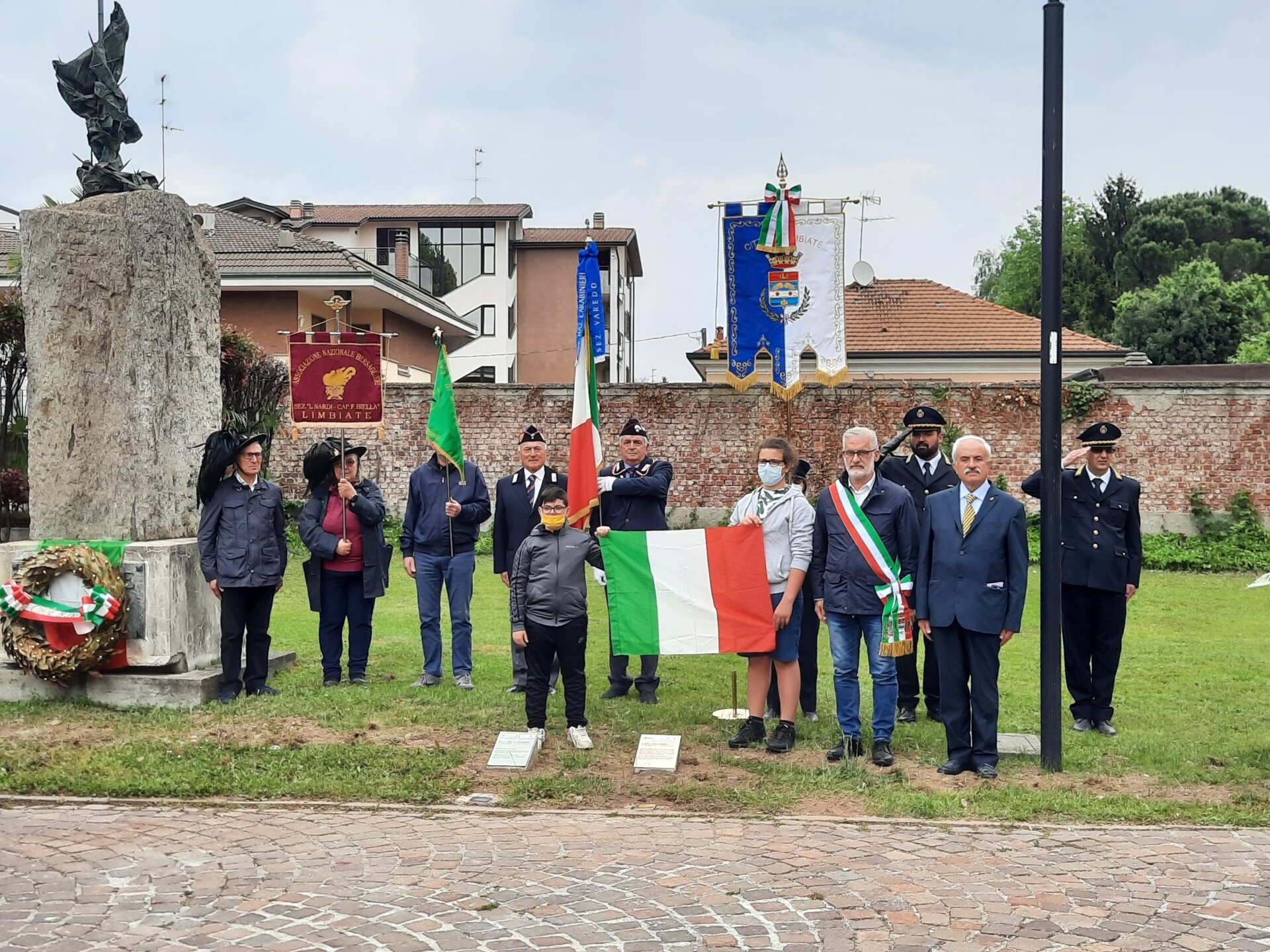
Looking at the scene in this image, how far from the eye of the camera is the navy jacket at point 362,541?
389 inches

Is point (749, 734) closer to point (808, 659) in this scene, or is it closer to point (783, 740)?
point (783, 740)

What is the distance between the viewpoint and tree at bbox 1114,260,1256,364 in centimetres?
4994

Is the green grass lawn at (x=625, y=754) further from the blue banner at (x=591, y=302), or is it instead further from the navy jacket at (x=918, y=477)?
the blue banner at (x=591, y=302)

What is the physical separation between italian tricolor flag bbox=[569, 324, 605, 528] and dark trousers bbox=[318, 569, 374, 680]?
7.03 feet

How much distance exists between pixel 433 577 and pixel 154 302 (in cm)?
298

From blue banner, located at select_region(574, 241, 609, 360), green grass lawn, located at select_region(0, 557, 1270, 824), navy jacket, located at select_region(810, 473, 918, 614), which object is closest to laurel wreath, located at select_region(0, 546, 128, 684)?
green grass lawn, located at select_region(0, 557, 1270, 824)

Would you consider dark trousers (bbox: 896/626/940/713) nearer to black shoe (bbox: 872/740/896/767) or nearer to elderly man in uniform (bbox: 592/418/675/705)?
black shoe (bbox: 872/740/896/767)

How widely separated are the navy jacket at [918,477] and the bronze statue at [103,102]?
20.4 feet

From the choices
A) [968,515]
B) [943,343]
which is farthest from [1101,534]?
[943,343]

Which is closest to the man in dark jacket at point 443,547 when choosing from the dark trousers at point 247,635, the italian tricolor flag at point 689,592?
the dark trousers at point 247,635

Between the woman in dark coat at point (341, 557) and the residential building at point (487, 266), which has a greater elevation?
the residential building at point (487, 266)

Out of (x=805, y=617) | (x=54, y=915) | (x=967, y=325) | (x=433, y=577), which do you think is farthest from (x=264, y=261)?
(x=54, y=915)

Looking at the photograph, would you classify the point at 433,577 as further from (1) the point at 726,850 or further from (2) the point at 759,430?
(2) the point at 759,430

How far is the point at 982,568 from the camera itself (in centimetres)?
738
